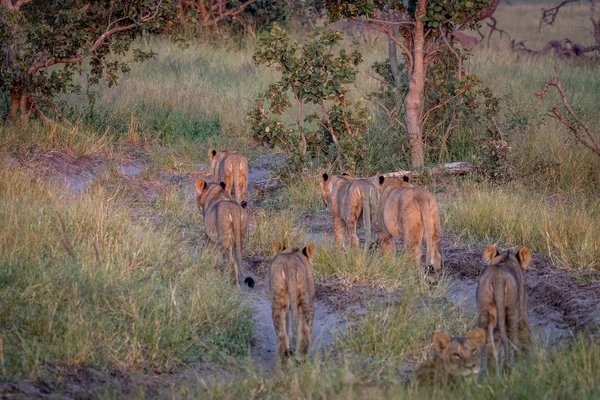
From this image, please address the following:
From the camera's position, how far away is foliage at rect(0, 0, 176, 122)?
12.1m

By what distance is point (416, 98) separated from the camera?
37.6 ft

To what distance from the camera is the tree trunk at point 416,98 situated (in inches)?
448

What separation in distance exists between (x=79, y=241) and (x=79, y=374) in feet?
8.25

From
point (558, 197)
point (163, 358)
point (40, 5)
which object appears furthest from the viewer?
point (40, 5)

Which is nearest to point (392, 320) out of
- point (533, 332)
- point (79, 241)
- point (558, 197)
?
point (533, 332)

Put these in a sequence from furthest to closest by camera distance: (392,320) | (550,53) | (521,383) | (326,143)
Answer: (550,53) < (326,143) < (392,320) < (521,383)

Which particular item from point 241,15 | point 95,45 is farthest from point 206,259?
point 241,15

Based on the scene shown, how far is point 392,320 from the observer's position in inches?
249

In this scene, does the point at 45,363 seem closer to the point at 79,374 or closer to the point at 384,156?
the point at 79,374

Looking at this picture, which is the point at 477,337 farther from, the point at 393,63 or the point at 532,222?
the point at 393,63

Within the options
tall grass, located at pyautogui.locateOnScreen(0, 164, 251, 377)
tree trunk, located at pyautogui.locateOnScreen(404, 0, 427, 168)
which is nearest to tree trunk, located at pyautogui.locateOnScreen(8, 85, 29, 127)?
tall grass, located at pyautogui.locateOnScreen(0, 164, 251, 377)

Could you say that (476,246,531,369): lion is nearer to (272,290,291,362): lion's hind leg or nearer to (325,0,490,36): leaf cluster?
(272,290,291,362): lion's hind leg

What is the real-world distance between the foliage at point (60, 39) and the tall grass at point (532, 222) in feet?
17.0

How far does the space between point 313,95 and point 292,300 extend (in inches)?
218
